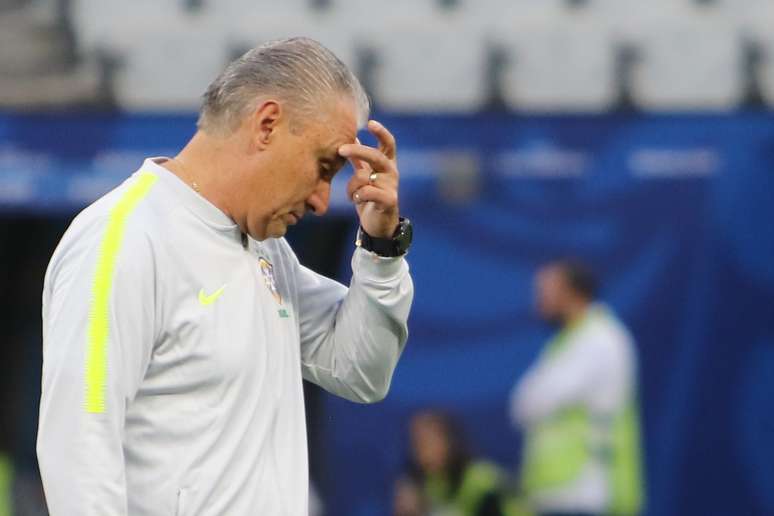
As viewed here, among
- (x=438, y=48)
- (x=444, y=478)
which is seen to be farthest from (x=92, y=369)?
(x=438, y=48)

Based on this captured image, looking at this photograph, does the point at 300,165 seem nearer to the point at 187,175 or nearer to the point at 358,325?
the point at 187,175

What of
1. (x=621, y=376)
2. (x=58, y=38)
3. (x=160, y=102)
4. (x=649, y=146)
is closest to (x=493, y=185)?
(x=649, y=146)

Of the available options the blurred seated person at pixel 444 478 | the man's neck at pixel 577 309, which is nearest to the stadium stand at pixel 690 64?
the man's neck at pixel 577 309

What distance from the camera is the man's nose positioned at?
9.20 ft

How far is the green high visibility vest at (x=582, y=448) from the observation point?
6855 mm

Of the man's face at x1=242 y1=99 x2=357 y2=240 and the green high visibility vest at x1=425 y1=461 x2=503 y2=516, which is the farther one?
the green high visibility vest at x1=425 y1=461 x2=503 y2=516

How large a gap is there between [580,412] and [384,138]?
416cm

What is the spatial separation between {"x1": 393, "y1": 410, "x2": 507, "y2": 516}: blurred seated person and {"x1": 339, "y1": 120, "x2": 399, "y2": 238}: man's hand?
13.6ft

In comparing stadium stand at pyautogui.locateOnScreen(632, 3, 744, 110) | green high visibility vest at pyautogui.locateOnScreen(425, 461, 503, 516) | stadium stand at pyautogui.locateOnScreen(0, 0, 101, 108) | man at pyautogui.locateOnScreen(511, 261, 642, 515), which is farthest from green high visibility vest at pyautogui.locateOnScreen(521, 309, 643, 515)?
stadium stand at pyautogui.locateOnScreen(0, 0, 101, 108)

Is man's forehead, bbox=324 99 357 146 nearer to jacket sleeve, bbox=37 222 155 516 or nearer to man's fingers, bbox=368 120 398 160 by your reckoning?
man's fingers, bbox=368 120 398 160

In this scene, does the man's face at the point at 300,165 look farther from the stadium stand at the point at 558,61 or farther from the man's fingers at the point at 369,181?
the stadium stand at the point at 558,61

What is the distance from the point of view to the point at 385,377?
302 cm

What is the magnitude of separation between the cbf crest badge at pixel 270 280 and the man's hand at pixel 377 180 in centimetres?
19

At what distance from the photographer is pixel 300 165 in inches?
109
